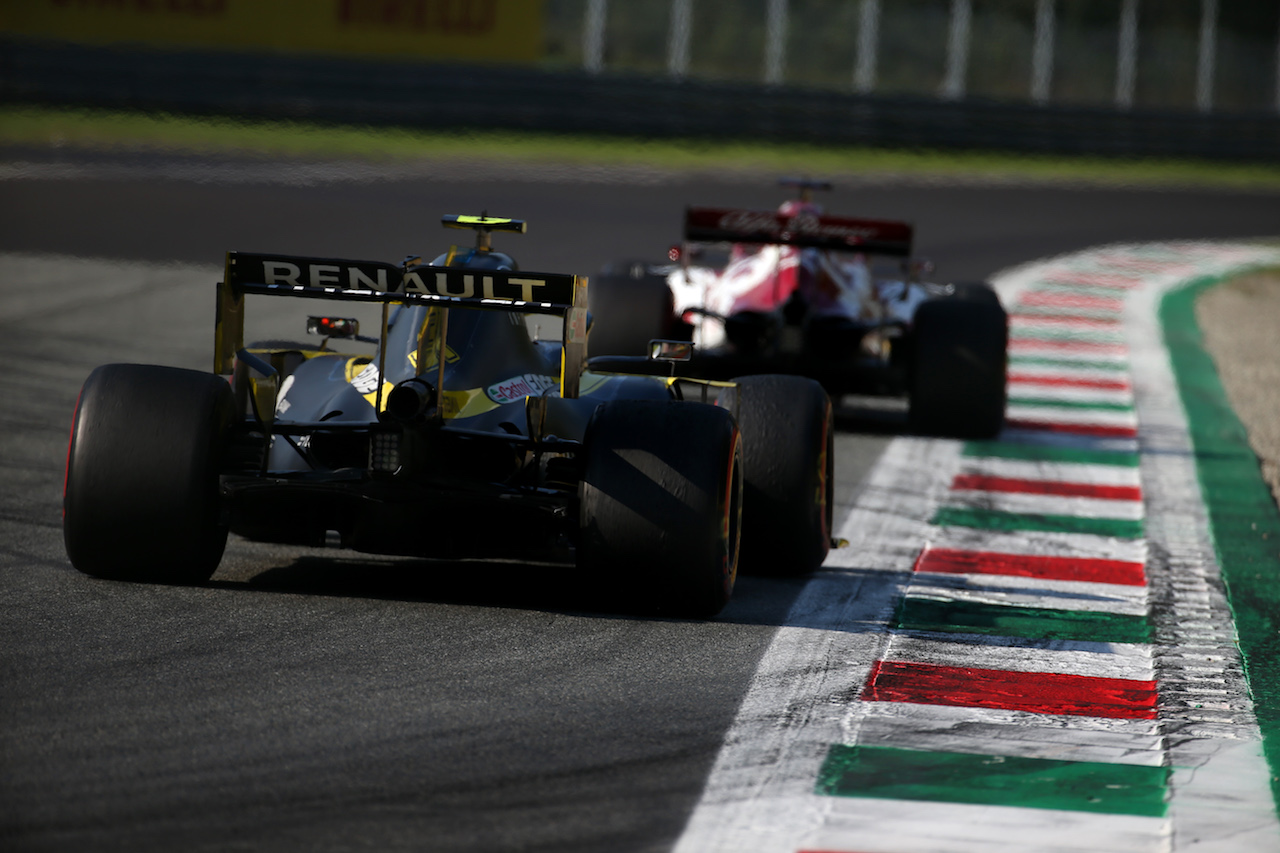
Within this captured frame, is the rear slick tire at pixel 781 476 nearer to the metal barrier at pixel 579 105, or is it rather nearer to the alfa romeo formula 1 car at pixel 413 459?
the alfa romeo formula 1 car at pixel 413 459

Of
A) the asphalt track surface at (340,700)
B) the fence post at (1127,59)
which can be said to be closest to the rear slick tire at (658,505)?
the asphalt track surface at (340,700)

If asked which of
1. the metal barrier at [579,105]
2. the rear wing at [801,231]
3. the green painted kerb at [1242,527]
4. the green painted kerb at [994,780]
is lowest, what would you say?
the green painted kerb at [994,780]

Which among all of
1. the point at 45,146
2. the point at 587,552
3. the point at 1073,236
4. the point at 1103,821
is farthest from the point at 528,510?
the point at 1073,236

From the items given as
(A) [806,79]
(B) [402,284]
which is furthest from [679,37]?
(B) [402,284]

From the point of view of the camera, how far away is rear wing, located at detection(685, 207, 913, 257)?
11422 mm

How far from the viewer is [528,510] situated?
610 centimetres

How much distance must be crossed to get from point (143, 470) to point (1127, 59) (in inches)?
1168

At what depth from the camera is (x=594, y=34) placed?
3125 centimetres

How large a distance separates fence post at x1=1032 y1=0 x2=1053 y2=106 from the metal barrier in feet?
9.93

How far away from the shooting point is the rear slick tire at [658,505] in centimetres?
603

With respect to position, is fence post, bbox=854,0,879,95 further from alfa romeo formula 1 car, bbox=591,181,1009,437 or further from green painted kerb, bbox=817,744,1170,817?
green painted kerb, bbox=817,744,1170,817

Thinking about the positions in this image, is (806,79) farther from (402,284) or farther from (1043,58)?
(402,284)

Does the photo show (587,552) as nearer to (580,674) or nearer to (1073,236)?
(580,674)

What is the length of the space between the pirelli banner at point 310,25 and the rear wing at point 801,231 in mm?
18983
